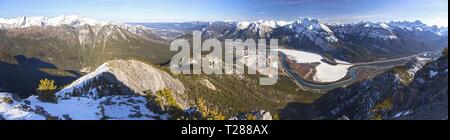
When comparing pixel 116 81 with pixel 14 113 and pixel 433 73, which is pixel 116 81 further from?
pixel 433 73

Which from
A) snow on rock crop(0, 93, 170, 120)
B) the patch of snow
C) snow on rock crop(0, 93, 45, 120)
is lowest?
snow on rock crop(0, 93, 170, 120)

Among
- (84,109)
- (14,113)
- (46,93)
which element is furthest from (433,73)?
(46,93)

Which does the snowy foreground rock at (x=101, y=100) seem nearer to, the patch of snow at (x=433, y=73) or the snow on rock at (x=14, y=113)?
the snow on rock at (x=14, y=113)

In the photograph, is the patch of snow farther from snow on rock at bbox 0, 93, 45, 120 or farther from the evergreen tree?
snow on rock at bbox 0, 93, 45, 120

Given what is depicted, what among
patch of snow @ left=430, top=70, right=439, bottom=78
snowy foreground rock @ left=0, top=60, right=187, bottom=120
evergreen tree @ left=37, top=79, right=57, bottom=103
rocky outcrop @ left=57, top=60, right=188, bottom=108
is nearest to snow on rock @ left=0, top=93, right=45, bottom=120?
snowy foreground rock @ left=0, top=60, right=187, bottom=120

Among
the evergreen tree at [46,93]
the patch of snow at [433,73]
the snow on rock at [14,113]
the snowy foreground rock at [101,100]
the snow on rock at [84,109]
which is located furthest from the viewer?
the patch of snow at [433,73]

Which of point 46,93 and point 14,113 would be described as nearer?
point 14,113

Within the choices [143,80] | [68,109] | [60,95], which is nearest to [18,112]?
[68,109]

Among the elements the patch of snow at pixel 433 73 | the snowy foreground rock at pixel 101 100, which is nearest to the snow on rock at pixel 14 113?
the snowy foreground rock at pixel 101 100

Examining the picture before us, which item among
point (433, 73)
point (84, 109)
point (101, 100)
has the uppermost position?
point (433, 73)
